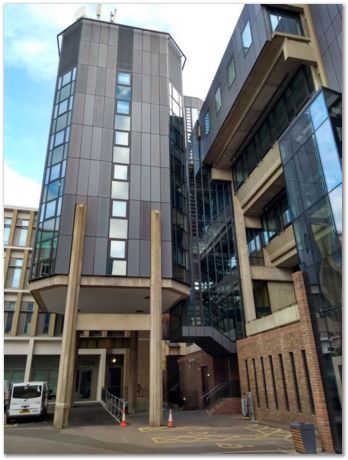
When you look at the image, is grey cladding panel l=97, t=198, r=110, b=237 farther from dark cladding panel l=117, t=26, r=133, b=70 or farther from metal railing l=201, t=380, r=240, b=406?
metal railing l=201, t=380, r=240, b=406

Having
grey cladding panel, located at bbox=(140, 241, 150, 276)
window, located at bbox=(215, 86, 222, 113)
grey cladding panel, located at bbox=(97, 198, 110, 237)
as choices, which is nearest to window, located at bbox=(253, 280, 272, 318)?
grey cladding panel, located at bbox=(140, 241, 150, 276)

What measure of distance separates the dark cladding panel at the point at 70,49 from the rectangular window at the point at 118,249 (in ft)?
50.5

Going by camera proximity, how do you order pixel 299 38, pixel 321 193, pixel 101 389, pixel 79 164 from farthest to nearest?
pixel 101 389 < pixel 79 164 < pixel 299 38 < pixel 321 193

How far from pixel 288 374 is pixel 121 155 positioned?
1778 centimetres

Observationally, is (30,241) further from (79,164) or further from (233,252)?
(233,252)

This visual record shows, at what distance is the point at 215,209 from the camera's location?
34906 millimetres

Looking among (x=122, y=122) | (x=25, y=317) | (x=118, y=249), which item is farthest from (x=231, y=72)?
(x=25, y=317)

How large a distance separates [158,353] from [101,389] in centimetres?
2516

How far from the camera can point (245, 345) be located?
26.0m

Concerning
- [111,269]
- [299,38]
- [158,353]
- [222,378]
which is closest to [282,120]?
[299,38]

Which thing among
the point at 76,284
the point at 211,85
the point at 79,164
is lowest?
the point at 76,284

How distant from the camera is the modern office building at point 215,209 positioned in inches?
596

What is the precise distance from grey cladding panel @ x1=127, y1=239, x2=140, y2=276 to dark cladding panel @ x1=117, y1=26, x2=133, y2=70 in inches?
587

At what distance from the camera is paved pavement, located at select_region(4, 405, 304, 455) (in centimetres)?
1245
